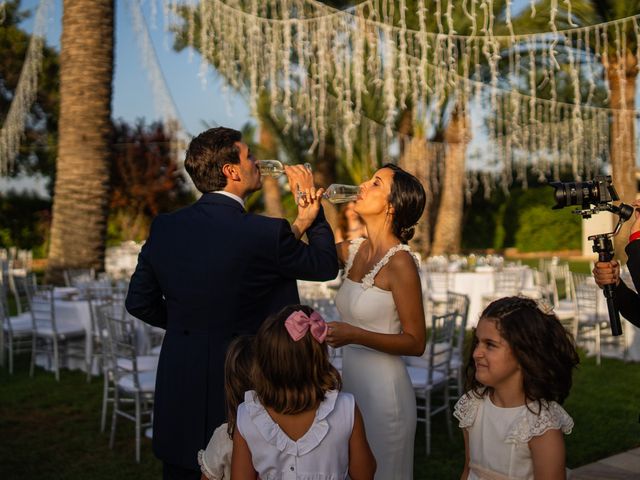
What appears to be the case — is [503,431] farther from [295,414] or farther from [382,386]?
[382,386]

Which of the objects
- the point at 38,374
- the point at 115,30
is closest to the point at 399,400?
the point at 38,374

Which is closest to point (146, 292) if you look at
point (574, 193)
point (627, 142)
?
point (574, 193)

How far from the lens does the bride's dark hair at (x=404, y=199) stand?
8.75ft

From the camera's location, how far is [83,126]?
376 inches

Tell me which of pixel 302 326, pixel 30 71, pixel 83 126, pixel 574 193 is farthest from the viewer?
pixel 30 71

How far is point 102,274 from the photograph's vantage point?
9492 millimetres

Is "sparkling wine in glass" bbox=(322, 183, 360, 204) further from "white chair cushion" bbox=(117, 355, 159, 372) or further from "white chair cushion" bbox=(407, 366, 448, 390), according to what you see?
"white chair cushion" bbox=(117, 355, 159, 372)

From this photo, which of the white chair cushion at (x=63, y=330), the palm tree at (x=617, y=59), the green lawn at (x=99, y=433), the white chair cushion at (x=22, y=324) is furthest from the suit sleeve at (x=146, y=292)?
A: the palm tree at (x=617, y=59)

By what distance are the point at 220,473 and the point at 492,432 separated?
0.79m

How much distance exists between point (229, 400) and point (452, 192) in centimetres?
1594

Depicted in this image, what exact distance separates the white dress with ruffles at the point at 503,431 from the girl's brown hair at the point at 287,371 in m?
0.46

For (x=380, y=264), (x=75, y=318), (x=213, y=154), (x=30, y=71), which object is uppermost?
(x=30, y=71)

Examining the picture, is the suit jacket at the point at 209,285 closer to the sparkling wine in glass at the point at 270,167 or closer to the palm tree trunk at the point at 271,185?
the sparkling wine in glass at the point at 270,167

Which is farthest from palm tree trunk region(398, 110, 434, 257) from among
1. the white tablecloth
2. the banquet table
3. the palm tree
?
the banquet table
